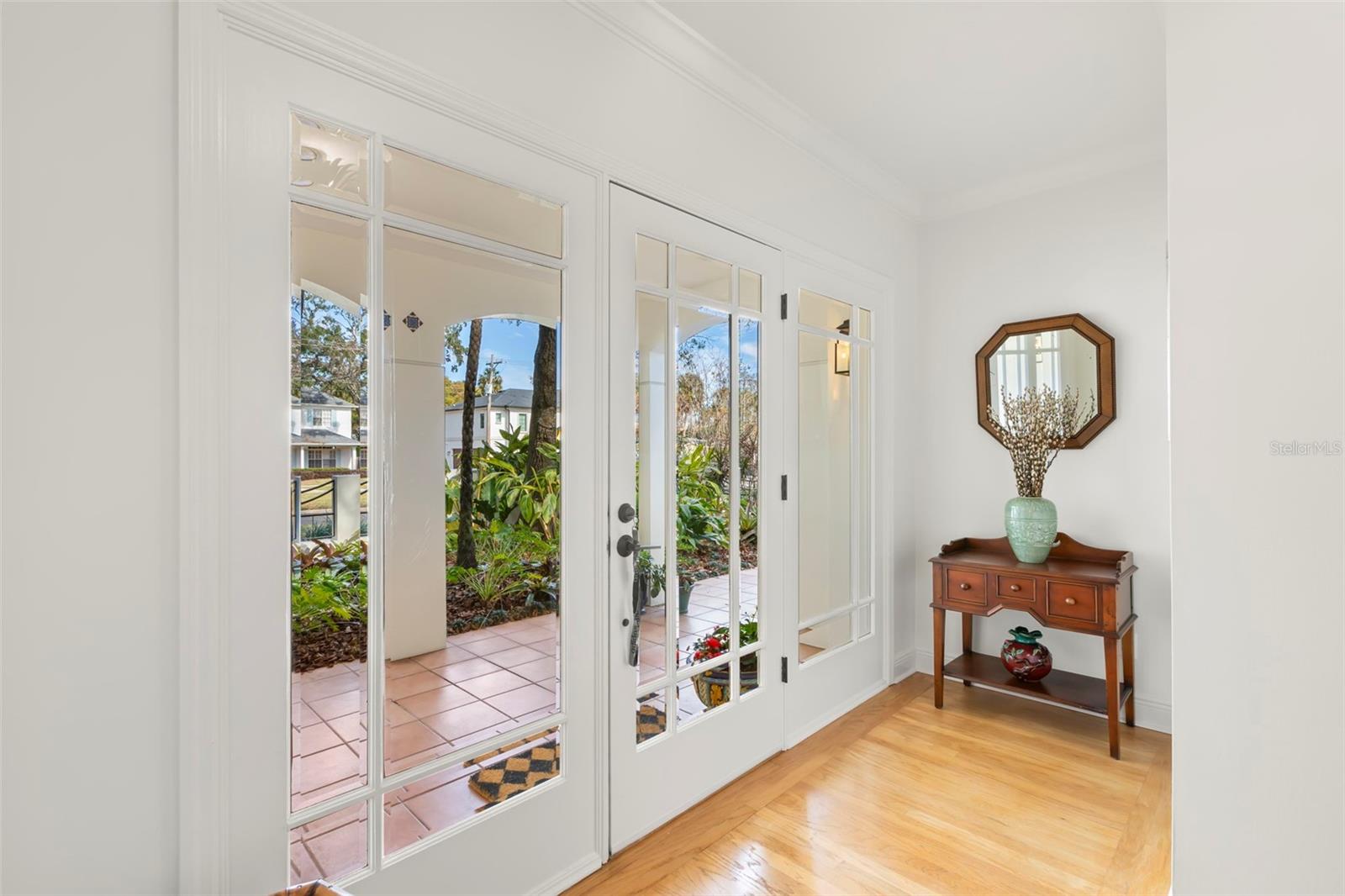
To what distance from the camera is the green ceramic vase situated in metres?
2.82

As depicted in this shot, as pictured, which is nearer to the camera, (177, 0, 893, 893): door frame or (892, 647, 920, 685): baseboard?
(177, 0, 893, 893): door frame

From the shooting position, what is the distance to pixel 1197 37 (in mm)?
1628

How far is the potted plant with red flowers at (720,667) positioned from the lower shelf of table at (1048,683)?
118 cm

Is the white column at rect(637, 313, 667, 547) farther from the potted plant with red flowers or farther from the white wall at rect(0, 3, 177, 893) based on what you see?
the white wall at rect(0, 3, 177, 893)

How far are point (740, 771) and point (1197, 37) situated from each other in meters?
2.57

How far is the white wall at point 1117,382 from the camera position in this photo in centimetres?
287

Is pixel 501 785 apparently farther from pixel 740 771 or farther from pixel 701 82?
pixel 701 82

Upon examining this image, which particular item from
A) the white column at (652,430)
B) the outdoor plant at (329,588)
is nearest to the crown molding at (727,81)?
the white column at (652,430)

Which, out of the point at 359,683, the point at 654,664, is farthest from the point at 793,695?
the point at 359,683

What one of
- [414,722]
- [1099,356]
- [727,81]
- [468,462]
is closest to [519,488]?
[468,462]

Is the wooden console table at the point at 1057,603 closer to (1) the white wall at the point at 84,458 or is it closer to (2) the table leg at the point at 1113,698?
(2) the table leg at the point at 1113,698

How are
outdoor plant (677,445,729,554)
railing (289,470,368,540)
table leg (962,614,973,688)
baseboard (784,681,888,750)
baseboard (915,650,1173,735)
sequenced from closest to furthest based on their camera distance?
railing (289,470,368,540)
outdoor plant (677,445,729,554)
baseboard (784,681,888,750)
baseboard (915,650,1173,735)
table leg (962,614,973,688)

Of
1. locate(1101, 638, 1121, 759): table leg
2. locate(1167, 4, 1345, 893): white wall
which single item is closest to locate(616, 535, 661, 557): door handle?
locate(1167, 4, 1345, 893): white wall

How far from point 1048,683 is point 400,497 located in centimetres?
286
